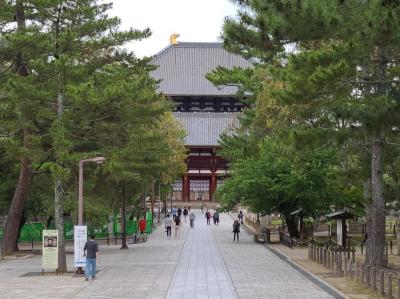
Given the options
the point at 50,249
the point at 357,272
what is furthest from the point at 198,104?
the point at 357,272

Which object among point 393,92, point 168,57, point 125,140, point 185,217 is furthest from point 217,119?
point 393,92

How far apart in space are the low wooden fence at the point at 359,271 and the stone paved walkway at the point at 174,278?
1.26 m

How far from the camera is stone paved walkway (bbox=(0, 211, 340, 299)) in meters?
16.7

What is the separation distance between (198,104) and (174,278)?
7080 cm

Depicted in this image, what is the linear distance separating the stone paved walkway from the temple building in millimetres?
50247

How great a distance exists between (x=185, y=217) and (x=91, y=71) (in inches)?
1697

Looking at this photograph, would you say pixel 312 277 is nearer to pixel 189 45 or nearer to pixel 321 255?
pixel 321 255

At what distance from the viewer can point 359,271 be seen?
60.6 feet

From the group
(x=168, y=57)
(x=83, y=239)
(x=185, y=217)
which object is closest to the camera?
(x=83, y=239)

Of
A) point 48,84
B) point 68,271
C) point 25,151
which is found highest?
point 48,84

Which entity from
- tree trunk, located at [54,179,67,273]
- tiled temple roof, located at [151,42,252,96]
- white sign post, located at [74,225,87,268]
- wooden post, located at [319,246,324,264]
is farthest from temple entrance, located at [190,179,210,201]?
white sign post, located at [74,225,87,268]

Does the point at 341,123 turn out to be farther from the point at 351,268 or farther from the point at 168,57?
the point at 168,57

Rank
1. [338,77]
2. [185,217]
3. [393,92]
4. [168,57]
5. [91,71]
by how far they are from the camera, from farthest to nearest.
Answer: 1. [168,57]
2. [185,217]
3. [91,71]
4. [393,92]
5. [338,77]

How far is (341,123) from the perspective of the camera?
791 inches
